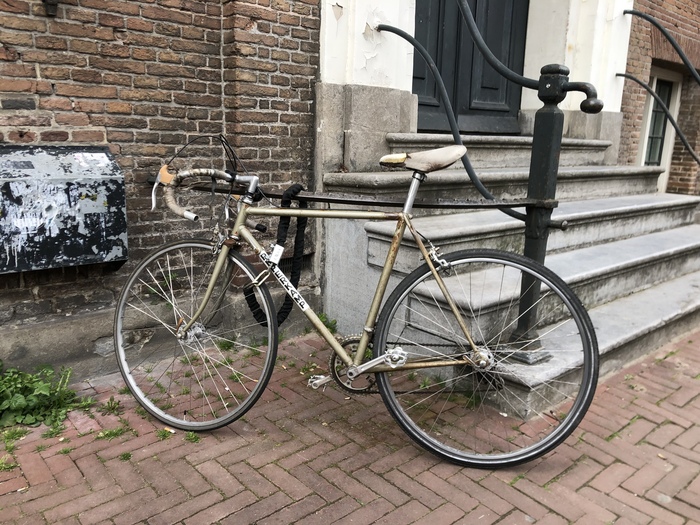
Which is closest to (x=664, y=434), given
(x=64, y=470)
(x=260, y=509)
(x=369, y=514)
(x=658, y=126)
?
(x=369, y=514)

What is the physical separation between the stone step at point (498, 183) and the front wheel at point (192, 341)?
36.4 inches

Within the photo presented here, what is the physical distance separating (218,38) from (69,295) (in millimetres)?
1685

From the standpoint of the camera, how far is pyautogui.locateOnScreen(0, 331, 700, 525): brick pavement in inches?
83.3

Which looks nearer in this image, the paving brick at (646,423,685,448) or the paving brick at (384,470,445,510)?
the paving brick at (384,470,445,510)

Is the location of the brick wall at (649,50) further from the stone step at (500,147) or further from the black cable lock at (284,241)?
→ the black cable lock at (284,241)

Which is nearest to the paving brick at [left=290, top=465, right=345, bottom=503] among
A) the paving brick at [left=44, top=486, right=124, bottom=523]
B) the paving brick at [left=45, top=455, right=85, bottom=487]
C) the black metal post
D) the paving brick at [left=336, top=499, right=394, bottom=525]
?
the paving brick at [left=336, top=499, right=394, bottom=525]

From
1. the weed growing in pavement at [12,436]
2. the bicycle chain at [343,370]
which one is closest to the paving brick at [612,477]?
the bicycle chain at [343,370]

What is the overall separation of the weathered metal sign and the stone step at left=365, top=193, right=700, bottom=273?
1424 mm

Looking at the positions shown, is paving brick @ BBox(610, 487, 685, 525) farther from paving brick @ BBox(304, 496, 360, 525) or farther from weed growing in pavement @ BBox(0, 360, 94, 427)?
weed growing in pavement @ BBox(0, 360, 94, 427)

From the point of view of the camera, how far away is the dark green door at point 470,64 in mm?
4820

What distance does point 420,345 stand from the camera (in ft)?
8.29

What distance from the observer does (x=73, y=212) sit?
2.83 meters

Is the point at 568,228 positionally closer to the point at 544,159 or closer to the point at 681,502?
the point at 544,159

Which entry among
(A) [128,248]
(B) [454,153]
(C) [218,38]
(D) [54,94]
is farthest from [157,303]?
(B) [454,153]
